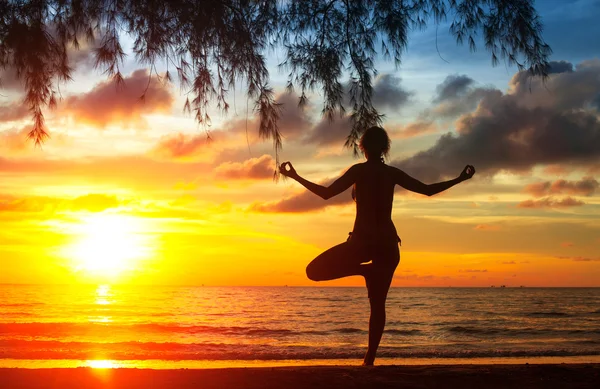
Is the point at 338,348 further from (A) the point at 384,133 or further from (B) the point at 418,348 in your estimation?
(A) the point at 384,133

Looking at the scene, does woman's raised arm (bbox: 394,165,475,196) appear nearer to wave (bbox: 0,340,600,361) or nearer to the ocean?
the ocean

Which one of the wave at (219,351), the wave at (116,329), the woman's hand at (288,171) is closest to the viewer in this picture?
the woman's hand at (288,171)

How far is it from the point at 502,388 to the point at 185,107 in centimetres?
381

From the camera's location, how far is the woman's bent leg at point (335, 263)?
15.0 feet

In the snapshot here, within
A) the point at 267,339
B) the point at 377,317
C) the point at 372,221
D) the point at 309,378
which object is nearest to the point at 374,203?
the point at 372,221

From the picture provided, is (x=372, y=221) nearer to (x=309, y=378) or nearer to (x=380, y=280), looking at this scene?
(x=380, y=280)

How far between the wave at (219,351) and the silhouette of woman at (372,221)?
29.7ft

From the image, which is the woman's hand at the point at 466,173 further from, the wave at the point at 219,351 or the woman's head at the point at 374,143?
the wave at the point at 219,351

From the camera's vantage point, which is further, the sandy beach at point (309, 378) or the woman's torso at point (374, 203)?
the woman's torso at point (374, 203)

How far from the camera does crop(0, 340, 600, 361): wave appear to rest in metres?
13.6

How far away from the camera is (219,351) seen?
15.3 m

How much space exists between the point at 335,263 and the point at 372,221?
17.9 inches

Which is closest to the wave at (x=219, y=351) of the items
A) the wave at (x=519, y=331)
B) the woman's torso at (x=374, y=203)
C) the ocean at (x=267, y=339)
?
the ocean at (x=267, y=339)

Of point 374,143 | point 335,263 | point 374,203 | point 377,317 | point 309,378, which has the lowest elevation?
point 309,378
